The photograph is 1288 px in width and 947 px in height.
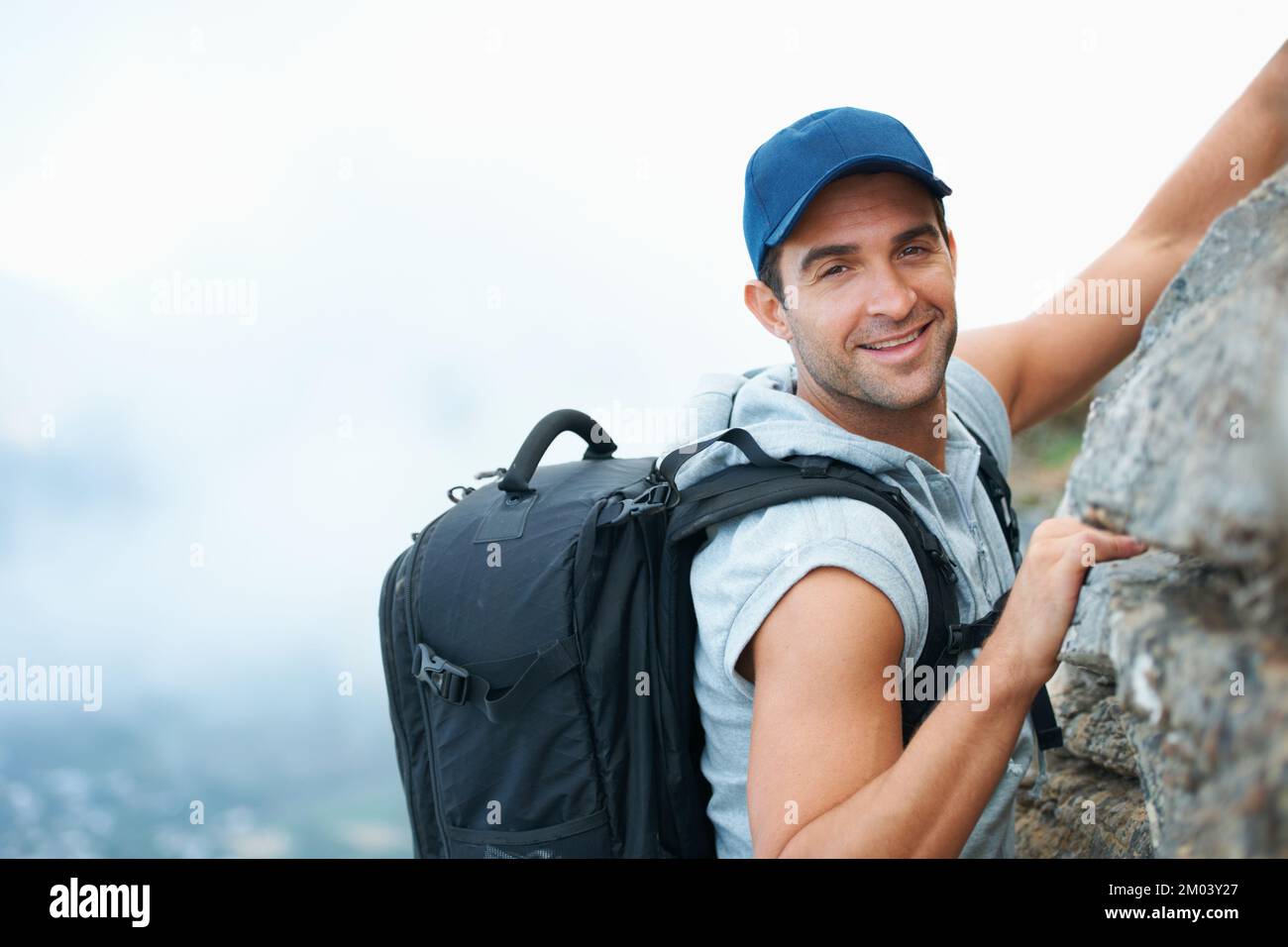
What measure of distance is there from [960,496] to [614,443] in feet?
3.62

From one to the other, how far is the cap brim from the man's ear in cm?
27

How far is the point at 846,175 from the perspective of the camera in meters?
2.87

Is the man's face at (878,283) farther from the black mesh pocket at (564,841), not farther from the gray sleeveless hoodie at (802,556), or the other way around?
the black mesh pocket at (564,841)

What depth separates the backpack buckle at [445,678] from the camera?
2.66 metres

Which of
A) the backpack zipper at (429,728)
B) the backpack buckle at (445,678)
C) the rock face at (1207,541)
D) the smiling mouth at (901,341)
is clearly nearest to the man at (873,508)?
the smiling mouth at (901,341)

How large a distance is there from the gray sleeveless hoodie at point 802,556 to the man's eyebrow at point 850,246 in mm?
410

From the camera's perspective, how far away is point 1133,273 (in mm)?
3572

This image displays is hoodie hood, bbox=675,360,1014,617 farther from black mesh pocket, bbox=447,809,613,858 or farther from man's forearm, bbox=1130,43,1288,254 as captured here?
man's forearm, bbox=1130,43,1288,254

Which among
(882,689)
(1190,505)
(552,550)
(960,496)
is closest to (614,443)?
(552,550)

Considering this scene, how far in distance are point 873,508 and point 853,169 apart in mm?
992

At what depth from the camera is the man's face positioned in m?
2.88
